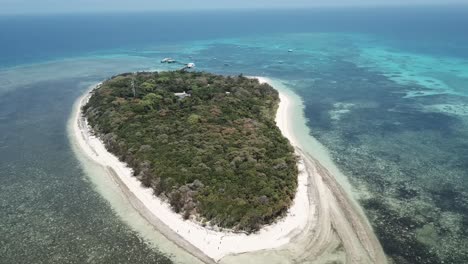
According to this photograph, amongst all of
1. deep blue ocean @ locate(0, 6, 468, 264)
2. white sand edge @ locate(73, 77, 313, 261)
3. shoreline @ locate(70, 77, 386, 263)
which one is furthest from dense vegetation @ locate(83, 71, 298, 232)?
deep blue ocean @ locate(0, 6, 468, 264)

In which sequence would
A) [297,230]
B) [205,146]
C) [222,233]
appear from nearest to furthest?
[222,233]
[297,230]
[205,146]

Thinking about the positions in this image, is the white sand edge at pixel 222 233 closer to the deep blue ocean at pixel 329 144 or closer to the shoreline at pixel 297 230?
the shoreline at pixel 297 230

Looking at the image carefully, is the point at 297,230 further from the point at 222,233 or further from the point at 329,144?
the point at 329,144

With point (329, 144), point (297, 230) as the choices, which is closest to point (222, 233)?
point (297, 230)

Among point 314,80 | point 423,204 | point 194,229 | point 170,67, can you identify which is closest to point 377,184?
point 423,204

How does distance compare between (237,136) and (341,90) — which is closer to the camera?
(237,136)

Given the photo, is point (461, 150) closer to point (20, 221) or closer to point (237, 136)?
point (237, 136)

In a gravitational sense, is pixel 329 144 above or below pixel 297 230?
below
